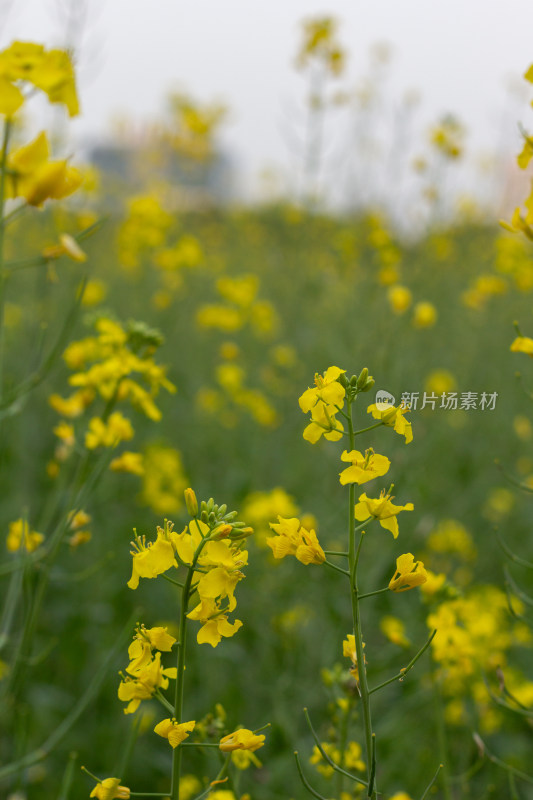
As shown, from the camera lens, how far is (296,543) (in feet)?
2.84

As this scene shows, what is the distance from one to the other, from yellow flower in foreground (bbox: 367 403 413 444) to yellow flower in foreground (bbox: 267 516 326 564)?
0.17 meters

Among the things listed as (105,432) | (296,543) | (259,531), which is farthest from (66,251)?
(259,531)

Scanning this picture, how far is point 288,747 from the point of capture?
2037 millimetres

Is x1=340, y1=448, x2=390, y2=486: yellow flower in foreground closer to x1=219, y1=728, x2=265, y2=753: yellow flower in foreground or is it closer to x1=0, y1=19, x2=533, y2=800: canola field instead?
x1=0, y1=19, x2=533, y2=800: canola field

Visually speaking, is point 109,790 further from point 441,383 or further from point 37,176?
point 441,383

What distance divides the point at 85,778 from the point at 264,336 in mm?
4274

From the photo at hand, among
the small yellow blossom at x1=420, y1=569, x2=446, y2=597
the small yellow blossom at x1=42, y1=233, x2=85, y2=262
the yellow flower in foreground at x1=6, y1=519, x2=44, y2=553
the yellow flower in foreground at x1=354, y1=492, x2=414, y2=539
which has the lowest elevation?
the small yellow blossom at x1=420, y1=569, x2=446, y2=597

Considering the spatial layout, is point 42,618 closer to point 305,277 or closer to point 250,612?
point 250,612

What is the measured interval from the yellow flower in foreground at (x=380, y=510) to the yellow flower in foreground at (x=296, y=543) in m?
0.07

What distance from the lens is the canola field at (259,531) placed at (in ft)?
2.95

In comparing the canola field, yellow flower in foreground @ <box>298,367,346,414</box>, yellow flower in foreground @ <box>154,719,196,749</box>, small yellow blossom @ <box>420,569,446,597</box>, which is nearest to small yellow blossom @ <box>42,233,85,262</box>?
the canola field

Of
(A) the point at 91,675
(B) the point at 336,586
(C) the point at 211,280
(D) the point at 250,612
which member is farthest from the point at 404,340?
(C) the point at 211,280

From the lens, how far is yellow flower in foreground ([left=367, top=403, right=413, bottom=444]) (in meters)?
0.87

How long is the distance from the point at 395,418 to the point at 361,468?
95 millimetres
